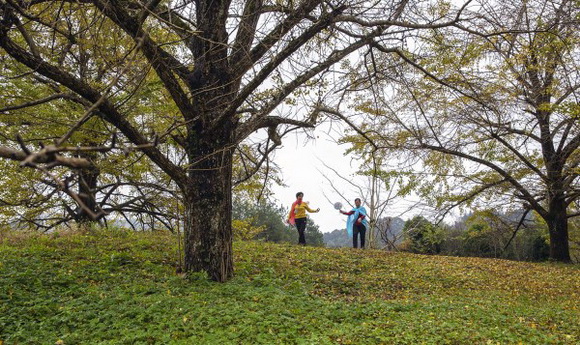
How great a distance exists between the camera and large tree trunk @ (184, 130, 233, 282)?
273 inches

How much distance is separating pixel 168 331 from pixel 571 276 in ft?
33.8

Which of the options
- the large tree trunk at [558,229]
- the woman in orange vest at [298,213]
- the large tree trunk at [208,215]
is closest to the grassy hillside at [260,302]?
the large tree trunk at [208,215]

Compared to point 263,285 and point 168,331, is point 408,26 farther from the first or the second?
point 168,331

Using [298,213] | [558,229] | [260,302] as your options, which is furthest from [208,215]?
[558,229]

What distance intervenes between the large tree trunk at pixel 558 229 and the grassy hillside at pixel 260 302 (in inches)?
206

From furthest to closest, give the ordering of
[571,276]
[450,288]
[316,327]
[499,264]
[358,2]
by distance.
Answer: [499,264] → [571,276] → [450,288] → [358,2] → [316,327]

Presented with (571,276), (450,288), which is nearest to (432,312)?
(450,288)

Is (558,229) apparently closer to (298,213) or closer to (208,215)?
(298,213)

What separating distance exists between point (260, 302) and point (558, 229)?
12870mm

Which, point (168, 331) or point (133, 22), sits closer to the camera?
point (168, 331)

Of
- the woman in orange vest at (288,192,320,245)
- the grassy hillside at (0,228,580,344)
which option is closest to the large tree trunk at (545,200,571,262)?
the grassy hillside at (0,228,580,344)

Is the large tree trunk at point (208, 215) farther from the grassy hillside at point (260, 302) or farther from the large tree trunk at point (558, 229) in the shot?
the large tree trunk at point (558, 229)

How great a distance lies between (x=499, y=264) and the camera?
1190cm

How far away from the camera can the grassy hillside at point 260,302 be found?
187 inches
